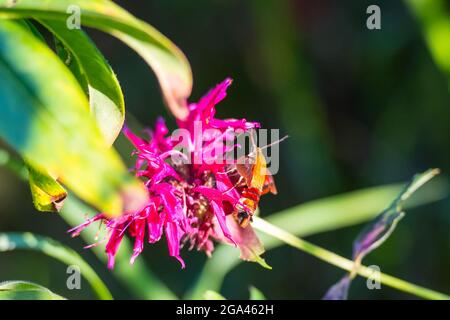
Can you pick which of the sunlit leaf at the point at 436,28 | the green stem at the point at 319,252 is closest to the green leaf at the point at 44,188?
the green stem at the point at 319,252

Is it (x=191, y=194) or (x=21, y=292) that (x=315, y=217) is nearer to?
(x=191, y=194)

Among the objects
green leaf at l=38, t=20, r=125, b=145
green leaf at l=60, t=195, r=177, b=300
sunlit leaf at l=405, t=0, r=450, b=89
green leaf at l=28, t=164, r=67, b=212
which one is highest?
sunlit leaf at l=405, t=0, r=450, b=89

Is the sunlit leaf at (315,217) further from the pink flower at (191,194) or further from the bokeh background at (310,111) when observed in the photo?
the bokeh background at (310,111)

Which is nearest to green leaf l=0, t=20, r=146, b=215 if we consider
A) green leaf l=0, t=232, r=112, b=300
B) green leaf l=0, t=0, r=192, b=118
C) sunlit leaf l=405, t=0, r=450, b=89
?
green leaf l=0, t=0, r=192, b=118

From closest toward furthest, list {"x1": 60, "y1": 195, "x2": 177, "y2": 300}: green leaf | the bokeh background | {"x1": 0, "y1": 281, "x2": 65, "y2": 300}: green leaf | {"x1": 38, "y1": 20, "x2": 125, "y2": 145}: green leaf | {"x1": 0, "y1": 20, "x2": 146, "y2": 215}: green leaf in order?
{"x1": 0, "y1": 20, "x2": 146, "y2": 215}: green leaf < {"x1": 38, "y1": 20, "x2": 125, "y2": 145}: green leaf < {"x1": 0, "y1": 281, "x2": 65, "y2": 300}: green leaf < {"x1": 60, "y1": 195, "x2": 177, "y2": 300}: green leaf < the bokeh background

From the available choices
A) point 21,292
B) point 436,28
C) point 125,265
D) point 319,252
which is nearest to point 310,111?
point 436,28

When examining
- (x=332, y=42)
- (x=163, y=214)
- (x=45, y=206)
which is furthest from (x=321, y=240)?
(x=45, y=206)

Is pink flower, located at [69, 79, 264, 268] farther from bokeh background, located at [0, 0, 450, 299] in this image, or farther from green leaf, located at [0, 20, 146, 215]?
bokeh background, located at [0, 0, 450, 299]
